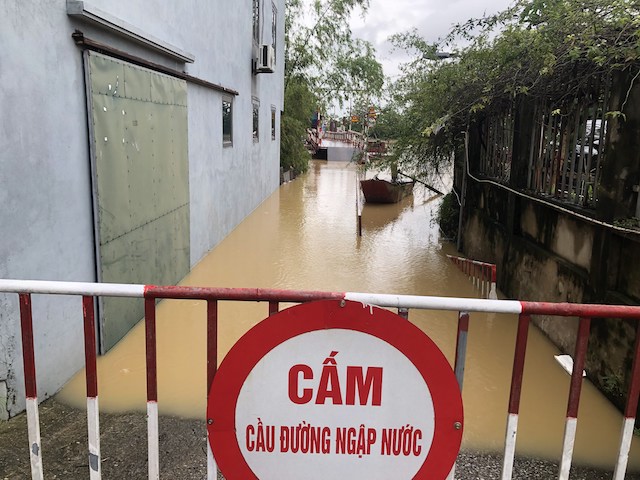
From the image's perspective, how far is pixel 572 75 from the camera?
4.95 meters

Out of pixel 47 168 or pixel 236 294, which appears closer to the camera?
pixel 236 294

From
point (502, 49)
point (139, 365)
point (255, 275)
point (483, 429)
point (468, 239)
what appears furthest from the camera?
point (468, 239)

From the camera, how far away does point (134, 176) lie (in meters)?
5.19

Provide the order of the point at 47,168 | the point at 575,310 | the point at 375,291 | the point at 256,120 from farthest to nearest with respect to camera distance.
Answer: the point at 256,120
the point at 375,291
the point at 47,168
the point at 575,310

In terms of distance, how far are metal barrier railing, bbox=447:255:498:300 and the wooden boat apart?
271 inches

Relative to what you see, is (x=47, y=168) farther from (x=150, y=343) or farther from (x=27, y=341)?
(x=150, y=343)

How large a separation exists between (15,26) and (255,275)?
4.77 meters

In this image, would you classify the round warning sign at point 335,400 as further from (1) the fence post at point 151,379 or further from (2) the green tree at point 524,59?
(2) the green tree at point 524,59

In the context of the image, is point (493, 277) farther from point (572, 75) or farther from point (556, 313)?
point (556, 313)

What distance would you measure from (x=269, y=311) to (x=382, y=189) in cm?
1344

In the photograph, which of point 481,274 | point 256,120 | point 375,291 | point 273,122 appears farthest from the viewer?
point 273,122

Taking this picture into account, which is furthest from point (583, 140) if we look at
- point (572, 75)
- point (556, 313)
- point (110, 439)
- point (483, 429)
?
Answer: point (110, 439)

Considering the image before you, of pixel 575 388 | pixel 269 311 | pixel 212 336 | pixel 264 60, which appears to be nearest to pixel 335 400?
pixel 269 311

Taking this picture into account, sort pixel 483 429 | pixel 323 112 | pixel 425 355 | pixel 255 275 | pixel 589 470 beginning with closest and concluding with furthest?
pixel 425 355 → pixel 589 470 → pixel 483 429 → pixel 255 275 → pixel 323 112
